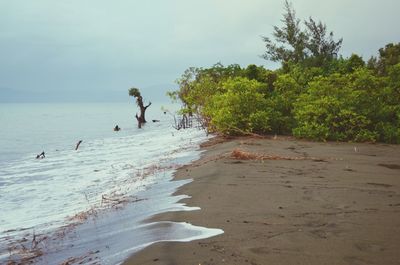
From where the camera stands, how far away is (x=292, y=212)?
16.9 feet

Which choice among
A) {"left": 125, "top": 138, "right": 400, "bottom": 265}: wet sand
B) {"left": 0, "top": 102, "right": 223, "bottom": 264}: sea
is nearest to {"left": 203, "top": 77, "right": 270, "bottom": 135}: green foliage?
{"left": 0, "top": 102, "right": 223, "bottom": 264}: sea

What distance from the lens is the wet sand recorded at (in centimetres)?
372

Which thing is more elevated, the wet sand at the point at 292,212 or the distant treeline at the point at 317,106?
the distant treeline at the point at 317,106

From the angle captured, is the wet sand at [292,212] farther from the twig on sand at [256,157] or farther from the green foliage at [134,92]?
the green foliage at [134,92]

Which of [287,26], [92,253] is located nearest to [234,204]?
[92,253]

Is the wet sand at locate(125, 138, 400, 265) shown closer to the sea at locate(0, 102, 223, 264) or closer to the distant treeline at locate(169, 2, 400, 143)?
the sea at locate(0, 102, 223, 264)

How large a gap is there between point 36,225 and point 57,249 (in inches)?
86.3

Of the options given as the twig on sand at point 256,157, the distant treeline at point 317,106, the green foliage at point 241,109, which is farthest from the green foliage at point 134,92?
the twig on sand at point 256,157

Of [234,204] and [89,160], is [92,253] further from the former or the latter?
[89,160]

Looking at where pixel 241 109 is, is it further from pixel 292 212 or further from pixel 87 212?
pixel 292 212

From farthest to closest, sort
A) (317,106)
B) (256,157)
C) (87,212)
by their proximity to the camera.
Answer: (317,106)
(256,157)
(87,212)

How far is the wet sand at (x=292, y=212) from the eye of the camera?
147 inches

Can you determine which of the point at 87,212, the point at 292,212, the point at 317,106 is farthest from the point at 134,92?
the point at 292,212

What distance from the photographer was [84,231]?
591 centimetres
